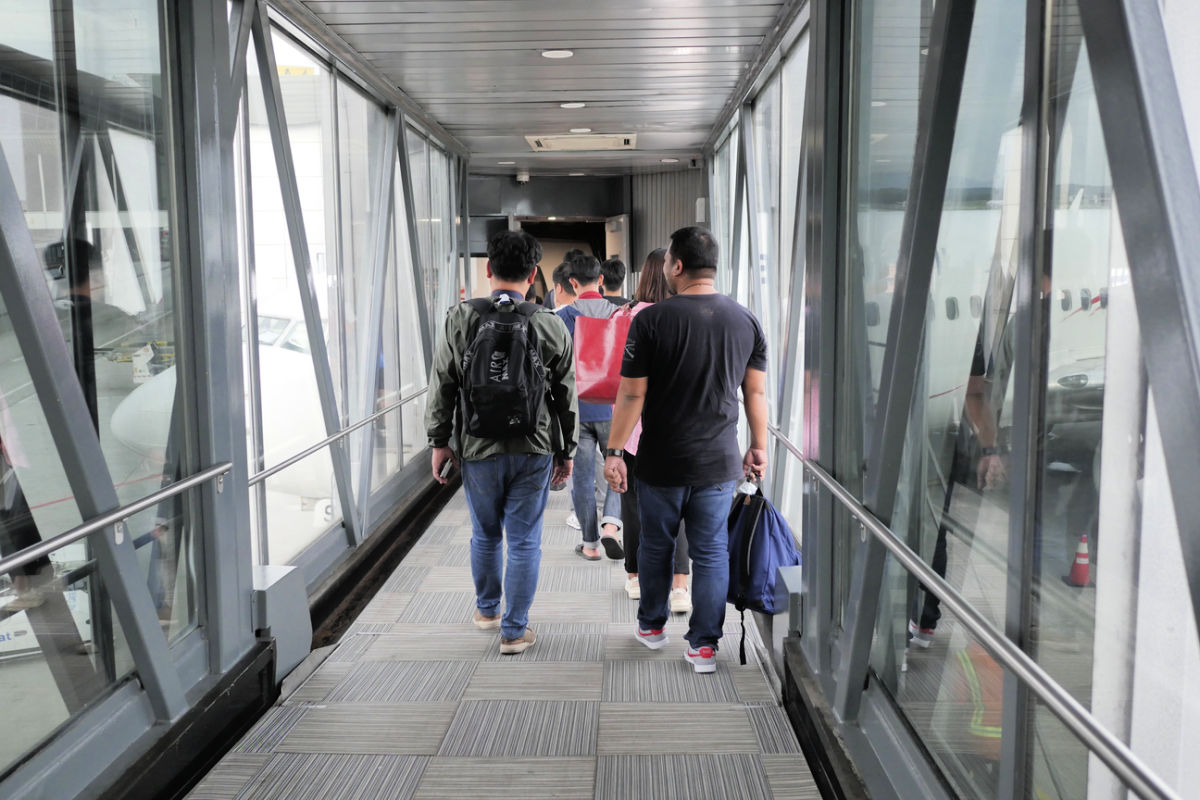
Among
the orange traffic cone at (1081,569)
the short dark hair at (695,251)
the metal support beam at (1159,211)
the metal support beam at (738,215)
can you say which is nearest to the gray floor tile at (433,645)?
the short dark hair at (695,251)

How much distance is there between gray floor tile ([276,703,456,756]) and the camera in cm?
288

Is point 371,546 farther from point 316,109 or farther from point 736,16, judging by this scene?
point 736,16

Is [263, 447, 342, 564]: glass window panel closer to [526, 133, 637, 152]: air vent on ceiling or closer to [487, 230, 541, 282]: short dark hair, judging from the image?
[487, 230, 541, 282]: short dark hair

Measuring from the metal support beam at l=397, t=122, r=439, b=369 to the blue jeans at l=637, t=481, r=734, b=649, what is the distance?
3.70 meters

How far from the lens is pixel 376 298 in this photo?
18.2ft

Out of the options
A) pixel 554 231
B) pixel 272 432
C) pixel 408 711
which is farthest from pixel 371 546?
pixel 554 231

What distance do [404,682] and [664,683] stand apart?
89 cm

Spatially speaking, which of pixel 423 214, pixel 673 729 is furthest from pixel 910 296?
pixel 423 214

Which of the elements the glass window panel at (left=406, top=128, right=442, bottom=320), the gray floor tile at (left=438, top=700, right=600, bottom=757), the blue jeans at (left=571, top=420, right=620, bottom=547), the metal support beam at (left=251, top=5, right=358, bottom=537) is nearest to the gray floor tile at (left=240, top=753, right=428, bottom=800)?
the gray floor tile at (left=438, top=700, right=600, bottom=757)

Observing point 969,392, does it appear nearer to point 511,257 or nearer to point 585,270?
point 511,257

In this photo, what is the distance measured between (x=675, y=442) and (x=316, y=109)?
264 centimetres

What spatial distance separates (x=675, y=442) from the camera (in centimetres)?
315

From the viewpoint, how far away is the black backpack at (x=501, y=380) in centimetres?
329

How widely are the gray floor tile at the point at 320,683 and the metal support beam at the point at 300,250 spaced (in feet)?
4.05
